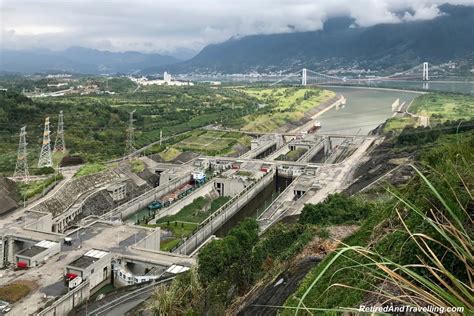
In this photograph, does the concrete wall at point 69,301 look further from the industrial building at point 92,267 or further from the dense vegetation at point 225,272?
the dense vegetation at point 225,272

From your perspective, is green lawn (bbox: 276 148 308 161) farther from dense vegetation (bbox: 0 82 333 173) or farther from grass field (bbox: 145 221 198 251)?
grass field (bbox: 145 221 198 251)

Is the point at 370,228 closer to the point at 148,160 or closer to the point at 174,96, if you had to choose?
the point at 148,160

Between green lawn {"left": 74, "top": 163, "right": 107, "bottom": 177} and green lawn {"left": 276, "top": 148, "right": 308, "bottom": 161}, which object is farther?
green lawn {"left": 276, "top": 148, "right": 308, "bottom": 161}

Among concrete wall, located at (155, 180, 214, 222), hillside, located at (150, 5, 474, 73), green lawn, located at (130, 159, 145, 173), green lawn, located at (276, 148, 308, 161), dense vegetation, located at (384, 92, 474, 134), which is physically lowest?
concrete wall, located at (155, 180, 214, 222)

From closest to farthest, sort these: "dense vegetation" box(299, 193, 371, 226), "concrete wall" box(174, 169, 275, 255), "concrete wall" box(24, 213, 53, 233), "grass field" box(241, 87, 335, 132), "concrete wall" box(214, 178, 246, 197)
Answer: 1. "dense vegetation" box(299, 193, 371, 226)
2. "concrete wall" box(174, 169, 275, 255)
3. "concrete wall" box(24, 213, 53, 233)
4. "concrete wall" box(214, 178, 246, 197)
5. "grass field" box(241, 87, 335, 132)

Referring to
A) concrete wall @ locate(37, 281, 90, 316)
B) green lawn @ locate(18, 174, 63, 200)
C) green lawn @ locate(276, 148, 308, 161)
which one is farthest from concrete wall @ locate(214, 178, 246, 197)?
concrete wall @ locate(37, 281, 90, 316)

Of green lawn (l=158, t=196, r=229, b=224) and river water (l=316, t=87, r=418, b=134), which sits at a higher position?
river water (l=316, t=87, r=418, b=134)

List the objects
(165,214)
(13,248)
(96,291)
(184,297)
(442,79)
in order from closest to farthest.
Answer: (184,297) < (96,291) < (13,248) < (165,214) < (442,79)

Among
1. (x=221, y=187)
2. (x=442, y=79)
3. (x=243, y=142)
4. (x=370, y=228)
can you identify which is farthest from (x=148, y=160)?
(x=442, y=79)
